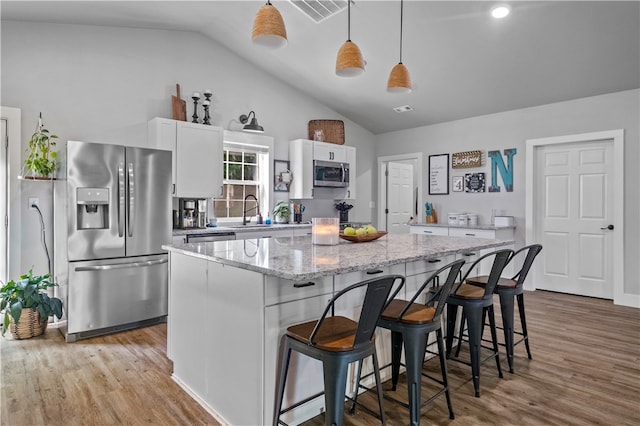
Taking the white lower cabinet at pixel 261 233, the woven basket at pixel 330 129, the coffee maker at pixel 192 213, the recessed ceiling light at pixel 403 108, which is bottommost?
the white lower cabinet at pixel 261 233

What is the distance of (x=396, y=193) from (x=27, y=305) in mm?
5772

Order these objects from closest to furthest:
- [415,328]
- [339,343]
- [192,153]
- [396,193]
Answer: [339,343] < [415,328] < [192,153] < [396,193]

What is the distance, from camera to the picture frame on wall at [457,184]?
19.7ft

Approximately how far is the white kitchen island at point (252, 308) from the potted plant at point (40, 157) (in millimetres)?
1899

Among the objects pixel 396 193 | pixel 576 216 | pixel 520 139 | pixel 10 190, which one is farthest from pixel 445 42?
pixel 10 190

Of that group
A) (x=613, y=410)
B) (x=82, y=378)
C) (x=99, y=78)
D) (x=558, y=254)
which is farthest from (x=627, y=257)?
(x=99, y=78)

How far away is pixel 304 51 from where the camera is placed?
16.1ft

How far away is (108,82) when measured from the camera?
4.31 meters

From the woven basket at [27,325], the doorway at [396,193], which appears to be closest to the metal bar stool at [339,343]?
the woven basket at [27,325]

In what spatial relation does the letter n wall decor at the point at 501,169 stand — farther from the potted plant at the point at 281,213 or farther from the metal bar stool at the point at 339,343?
the metal bar stool at the point at 339,343

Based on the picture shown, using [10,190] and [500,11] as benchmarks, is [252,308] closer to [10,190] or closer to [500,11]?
[10,190]

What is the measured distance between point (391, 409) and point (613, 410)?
4.26ft

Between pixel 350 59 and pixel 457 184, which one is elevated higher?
pixel 350 59

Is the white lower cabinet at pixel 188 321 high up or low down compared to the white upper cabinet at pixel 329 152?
down
